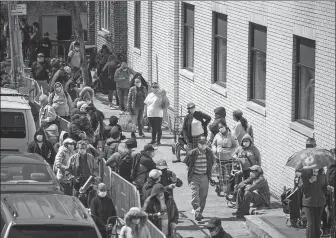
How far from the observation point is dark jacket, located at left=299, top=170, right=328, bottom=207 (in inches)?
616

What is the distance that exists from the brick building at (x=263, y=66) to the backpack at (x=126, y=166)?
3.12 m

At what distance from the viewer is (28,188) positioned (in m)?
14.9

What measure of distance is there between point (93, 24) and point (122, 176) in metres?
25.0

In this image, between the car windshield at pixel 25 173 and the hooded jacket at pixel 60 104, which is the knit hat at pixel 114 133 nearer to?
the hooded jacket at pixel 60 104

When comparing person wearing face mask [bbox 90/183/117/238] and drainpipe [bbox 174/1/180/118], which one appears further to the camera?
drainpipe [bbox 174/1/180/118]

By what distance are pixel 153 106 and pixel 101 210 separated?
375 inches

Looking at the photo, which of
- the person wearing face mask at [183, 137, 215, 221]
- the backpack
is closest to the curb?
the person wearing face mask at [183, 137, 215, 221]

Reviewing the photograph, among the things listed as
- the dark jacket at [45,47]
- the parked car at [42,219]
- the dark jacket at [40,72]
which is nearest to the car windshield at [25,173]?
the parked car at [42,219]

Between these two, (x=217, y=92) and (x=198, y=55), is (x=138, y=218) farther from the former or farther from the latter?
(x=198, y=55)

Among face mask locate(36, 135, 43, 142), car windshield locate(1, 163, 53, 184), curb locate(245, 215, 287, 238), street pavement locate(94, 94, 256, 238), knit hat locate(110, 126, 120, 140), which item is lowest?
street pavement locate(94, 94, 256, 238)

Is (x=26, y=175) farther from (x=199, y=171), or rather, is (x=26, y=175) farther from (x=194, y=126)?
(x=194, y=126)

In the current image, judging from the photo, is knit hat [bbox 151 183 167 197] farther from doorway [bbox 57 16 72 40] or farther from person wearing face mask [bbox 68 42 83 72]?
doorway [bbox 57 16 72 40]

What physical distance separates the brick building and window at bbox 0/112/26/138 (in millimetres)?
4836

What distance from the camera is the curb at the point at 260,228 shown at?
16719 mm
